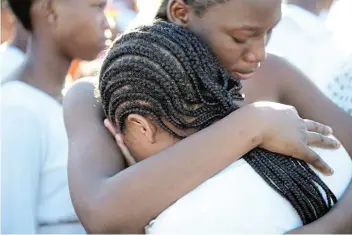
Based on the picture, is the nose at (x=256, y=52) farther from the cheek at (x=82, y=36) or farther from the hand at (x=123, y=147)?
the cheek at (x=82, y=36)

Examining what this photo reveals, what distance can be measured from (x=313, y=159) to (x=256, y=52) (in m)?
0.33

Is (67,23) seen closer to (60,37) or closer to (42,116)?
(60,37)

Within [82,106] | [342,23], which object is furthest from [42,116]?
[342,23]

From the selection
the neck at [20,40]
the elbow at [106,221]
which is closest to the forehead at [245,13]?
the elbow at [106,221]

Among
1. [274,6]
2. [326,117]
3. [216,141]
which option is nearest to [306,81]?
[326,117]

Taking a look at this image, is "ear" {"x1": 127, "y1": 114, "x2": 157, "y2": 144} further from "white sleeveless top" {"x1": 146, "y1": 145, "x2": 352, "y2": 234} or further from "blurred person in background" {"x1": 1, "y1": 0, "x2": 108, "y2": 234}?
"blurred person in background" {"x1": 1, "y1": 0, "x2": 108, "y2": 234}

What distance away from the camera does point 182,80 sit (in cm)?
171

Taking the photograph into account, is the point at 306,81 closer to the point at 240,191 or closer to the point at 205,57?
the point at 205,57

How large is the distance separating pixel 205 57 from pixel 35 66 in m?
1.34

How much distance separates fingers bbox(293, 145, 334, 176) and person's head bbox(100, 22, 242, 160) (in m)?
0.21

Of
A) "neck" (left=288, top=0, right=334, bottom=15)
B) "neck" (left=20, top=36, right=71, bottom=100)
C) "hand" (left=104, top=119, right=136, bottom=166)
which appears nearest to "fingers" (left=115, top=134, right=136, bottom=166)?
"hand" (left=104, top=119, right=136, bottom=166)

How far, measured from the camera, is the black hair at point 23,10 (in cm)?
303

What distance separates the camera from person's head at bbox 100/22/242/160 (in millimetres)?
1714

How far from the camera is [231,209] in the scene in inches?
63.4
